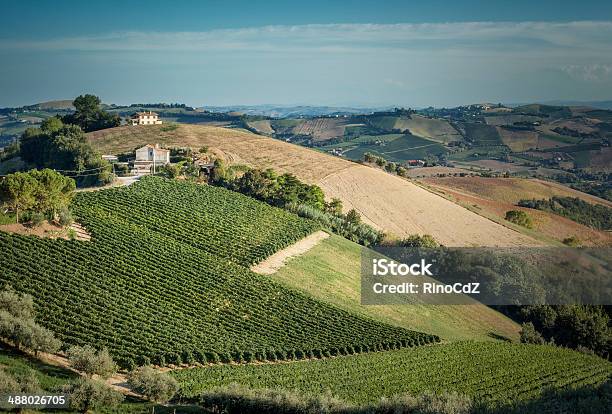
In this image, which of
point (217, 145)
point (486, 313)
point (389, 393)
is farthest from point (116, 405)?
point (217, 145)

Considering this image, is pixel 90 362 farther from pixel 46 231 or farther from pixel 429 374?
pixel 429 374

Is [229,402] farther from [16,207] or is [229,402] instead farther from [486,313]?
[486,313]

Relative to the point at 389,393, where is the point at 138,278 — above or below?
above

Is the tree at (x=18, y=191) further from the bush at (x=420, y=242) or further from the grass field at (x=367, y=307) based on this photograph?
the bush at (x=420, y=242)

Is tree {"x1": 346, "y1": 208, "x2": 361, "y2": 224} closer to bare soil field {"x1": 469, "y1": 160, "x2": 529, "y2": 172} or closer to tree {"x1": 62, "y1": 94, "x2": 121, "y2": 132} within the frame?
tree {"x1": 62, "y1": 94, "x2": 121, "y2": 132}

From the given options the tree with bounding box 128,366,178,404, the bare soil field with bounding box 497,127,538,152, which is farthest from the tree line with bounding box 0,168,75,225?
the bare soil field with bounding box 497,127,538,152

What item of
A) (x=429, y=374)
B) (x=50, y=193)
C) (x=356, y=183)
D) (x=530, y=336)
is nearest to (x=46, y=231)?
(x=50, y=193)
